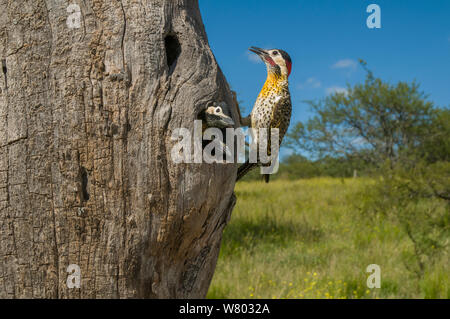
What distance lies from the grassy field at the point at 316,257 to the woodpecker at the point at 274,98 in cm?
273

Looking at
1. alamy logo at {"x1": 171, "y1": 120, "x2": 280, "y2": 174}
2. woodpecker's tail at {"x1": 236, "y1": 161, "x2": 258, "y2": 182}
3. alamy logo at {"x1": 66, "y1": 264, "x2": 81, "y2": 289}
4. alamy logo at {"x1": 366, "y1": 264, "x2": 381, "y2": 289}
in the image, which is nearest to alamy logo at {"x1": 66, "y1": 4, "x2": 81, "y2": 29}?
alamy logo at {"x1": 171, "y1": 120, "x2": 280, "y2": 174}

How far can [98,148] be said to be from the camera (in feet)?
5.00

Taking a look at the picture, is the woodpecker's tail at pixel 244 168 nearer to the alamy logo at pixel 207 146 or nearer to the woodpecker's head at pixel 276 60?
the alamy logo at pixel 207 146

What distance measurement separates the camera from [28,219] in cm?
159

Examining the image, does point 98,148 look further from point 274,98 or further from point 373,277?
point 373,277

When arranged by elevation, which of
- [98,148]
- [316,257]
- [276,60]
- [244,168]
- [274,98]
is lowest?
[316,257]

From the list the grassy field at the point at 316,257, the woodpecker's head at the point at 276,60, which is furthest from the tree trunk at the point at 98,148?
the grassy field at the point at 316,257

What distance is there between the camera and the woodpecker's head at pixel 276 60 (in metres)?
2.80

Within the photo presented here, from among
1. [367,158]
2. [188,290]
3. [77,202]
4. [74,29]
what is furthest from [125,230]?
[367,158]

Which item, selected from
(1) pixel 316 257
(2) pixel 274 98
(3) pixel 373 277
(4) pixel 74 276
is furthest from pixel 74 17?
(1) pixel 316 257

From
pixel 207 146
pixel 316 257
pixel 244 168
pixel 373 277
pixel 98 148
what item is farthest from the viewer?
pixel 316 257

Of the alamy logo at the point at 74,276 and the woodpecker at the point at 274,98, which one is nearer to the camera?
the alamy logo at the point at 74,276

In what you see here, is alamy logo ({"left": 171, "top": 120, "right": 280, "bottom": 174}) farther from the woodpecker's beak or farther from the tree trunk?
the woodpecker's beak

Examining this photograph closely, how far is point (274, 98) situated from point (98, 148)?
1.61 meters
